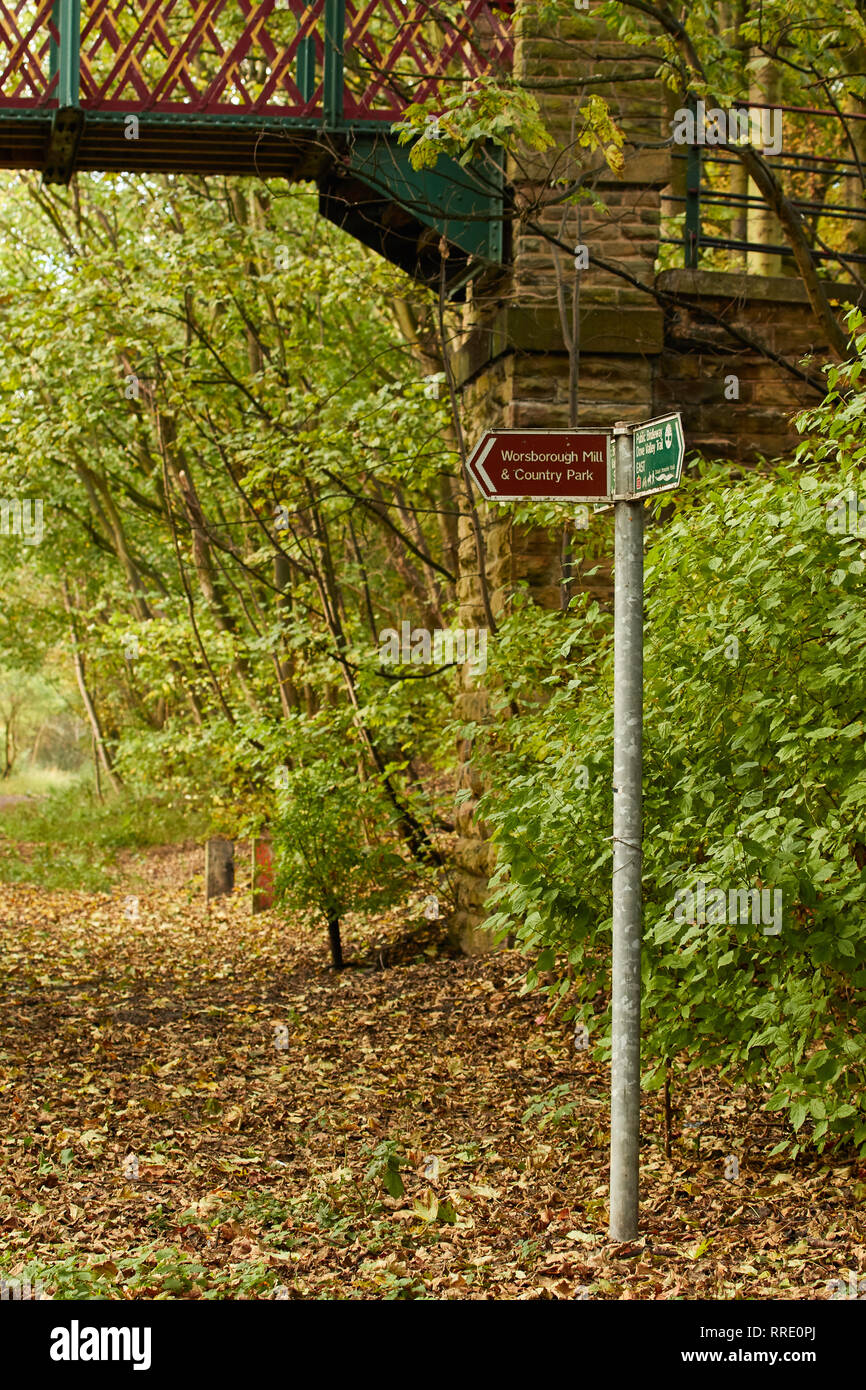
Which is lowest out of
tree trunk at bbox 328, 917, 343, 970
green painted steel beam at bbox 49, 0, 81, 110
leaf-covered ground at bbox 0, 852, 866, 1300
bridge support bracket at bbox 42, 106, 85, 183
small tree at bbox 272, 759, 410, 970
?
leaf-covered ground at bbox 0, 852, 866, 1300

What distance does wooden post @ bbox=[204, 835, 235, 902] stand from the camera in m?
14.0

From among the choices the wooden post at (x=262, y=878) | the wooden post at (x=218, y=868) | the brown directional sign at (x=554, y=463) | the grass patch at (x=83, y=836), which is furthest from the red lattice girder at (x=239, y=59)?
the grass patch at (x=83, y=836)

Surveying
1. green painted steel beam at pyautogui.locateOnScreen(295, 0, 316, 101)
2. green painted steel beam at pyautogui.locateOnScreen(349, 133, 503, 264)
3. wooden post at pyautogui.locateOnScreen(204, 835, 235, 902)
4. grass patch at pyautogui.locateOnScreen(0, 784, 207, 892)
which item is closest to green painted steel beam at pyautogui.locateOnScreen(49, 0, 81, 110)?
green painted steel beam at pyautogui.locateOnScreen(295, 0, 316, 101)

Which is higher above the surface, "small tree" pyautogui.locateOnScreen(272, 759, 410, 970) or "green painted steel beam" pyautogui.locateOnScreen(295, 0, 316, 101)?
"green painted steel beam" pyautogui.locateOnScreen(295, 0, 316, 101)

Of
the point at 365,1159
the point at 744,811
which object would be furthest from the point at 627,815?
the point at 365,1159

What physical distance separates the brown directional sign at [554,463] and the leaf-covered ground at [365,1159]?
2.43 metres

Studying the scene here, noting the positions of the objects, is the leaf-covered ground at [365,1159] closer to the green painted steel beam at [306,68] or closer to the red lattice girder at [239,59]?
the red lattice girder at [239,59]

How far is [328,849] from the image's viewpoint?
8.91m

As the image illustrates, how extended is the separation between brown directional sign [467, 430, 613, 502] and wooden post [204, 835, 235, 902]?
34.4 feet

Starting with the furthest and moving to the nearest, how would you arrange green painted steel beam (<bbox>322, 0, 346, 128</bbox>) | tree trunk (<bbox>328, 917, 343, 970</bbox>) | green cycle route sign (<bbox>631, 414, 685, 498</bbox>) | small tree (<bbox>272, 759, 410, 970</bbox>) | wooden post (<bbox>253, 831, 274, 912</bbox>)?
wooden post (<bbox>253, 831, 274, 912</bbox>), tree trunk (<bbox>328, 917, 343, 970</bbox>), small tree (<bbox>272, 759, 410, 970</bbox>), green painted steel beam (<bbox>322, 0, 346, 128</bbox>), green cycle route sign (<bbox>631, 414, 685, 498</bbox>)

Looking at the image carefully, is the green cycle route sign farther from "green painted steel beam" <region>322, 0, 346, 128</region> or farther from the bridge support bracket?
the bridge support bracket

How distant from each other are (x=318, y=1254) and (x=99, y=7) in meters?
6.99

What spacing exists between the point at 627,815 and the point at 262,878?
9191 millimetres

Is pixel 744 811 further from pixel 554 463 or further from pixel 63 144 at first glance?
pixel 63 144
